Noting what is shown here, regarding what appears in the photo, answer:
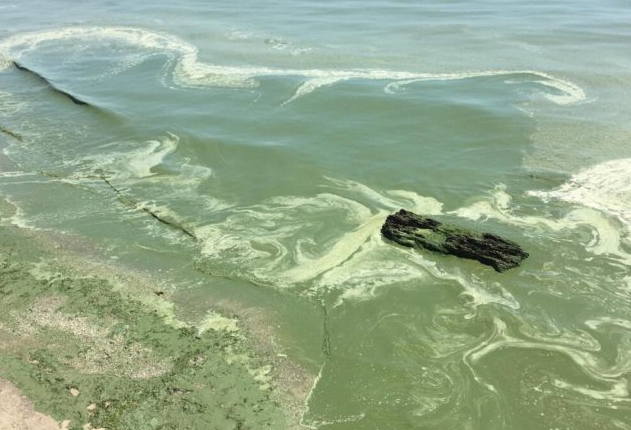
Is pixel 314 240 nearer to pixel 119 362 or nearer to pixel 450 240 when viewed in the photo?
pixel 450 240

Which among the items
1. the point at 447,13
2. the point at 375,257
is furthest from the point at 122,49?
the point at 375,257

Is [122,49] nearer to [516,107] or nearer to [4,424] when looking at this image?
[516,107]

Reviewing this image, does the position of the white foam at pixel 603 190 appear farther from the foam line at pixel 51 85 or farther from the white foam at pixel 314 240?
the foam line at pixel 51 85

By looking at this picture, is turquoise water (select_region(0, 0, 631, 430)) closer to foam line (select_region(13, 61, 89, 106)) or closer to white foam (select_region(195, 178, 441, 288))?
white foam (select_region(195, 178, 441, 288))

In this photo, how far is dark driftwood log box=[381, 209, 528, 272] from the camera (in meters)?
8.84

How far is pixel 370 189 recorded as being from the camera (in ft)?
37.6

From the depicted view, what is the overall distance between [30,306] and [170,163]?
5.42 meters

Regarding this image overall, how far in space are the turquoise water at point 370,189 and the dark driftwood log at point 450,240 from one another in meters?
0.20

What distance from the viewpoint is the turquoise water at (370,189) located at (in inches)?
280

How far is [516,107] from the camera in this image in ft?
49.6

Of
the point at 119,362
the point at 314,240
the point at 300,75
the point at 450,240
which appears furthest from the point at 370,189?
the point at 300,75

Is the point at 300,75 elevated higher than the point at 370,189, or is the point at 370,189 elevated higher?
the point at 300,75

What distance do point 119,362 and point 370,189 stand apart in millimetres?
6292

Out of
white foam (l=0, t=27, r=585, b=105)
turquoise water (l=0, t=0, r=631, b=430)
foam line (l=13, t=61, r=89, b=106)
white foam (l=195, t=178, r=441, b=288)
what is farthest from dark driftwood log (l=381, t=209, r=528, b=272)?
foam line (l=13, t=61, r=89, b=106)
